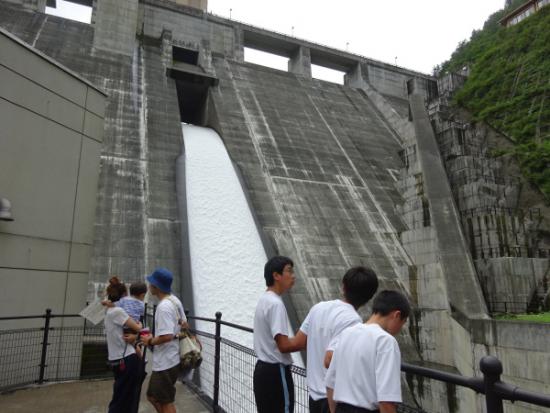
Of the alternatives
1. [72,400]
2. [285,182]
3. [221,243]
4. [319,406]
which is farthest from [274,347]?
[285,182]

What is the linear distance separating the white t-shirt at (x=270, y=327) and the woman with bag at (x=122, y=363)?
1.65 metres

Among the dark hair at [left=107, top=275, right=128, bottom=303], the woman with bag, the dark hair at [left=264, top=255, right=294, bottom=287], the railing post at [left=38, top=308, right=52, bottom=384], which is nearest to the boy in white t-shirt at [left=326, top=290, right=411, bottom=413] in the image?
the dark hair at [left=264, top=255, right=294, bottom=287]

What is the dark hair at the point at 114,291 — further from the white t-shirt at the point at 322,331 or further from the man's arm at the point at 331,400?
the man's arm at the point at 331,400

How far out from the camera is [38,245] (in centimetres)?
676

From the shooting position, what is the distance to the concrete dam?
10.8 metres

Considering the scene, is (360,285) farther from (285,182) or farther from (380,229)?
(285,182)

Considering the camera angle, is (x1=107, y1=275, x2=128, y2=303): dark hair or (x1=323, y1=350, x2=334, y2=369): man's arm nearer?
(x1=323, y1=350, x2=334, y2=369): man's arm

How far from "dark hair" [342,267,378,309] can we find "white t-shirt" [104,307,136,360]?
251cm

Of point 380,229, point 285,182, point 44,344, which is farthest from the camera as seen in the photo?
point 285,182

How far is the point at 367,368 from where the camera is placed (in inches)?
79.7

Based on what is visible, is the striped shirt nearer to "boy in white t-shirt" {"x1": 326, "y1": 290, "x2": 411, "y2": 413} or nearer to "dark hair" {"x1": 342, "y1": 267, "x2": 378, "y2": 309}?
"dark hair" {"x1": 342, "y1": 267, "x2": 378, "y2": 309}

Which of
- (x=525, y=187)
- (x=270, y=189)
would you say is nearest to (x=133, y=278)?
(x=270, y=189)

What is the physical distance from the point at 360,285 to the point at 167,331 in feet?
6.37

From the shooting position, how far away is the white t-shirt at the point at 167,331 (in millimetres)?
3770
